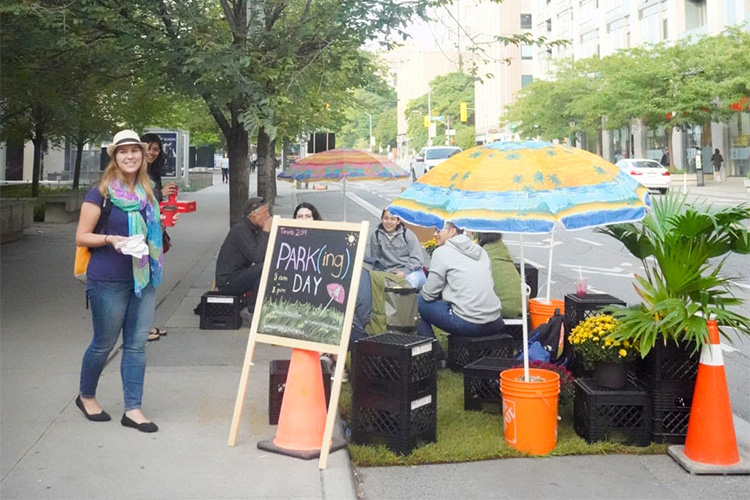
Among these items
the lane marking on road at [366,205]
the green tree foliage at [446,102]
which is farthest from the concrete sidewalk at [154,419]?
the green tree foliage at [446,102]

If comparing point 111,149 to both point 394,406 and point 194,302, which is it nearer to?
point 394,406

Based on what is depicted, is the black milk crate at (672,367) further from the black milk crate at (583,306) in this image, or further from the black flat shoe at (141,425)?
the black flat shoe at (141,425)

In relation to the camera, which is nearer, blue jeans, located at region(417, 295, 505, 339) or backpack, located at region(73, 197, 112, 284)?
backpack, located at region(73, 197, 112, 284)

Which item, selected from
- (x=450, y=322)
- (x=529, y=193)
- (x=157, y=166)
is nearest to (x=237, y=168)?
(x=157, y=166)

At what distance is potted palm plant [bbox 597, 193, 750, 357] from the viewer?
17.1 ft

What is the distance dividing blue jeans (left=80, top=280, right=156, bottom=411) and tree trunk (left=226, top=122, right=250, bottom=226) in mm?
7118

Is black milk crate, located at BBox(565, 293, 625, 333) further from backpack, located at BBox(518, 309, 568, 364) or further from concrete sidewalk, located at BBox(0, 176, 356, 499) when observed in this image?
concrete sidewalk, located at BBox(0, 176, 356, 499)

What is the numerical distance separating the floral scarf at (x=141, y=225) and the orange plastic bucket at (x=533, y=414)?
237 cm

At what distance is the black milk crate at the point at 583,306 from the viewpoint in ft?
21.6

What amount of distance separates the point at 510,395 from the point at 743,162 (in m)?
40.7

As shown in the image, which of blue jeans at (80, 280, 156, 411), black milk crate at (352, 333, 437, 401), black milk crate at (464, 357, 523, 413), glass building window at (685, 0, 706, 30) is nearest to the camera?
black milk crate at (352, 333, 437, 401)

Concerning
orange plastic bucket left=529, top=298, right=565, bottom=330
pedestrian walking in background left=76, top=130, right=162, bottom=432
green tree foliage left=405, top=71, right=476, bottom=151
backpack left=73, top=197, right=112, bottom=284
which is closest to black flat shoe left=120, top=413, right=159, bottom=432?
pedestrian walking in background left=76, top=130, right=162, bottom=432

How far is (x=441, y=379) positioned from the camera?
23.5 feet

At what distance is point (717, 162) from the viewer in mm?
40875
